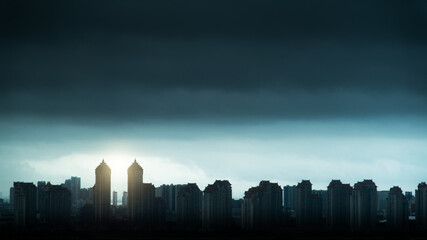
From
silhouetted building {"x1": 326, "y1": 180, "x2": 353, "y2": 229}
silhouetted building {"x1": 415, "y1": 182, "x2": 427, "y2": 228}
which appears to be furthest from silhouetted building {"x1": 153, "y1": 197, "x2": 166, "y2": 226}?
silhouetted building {"x1": 415, "y1": 182, "x2": 427, "y2": 228}

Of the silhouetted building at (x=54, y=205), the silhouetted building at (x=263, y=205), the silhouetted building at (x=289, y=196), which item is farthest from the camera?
the silhouetted building at (x=289, y=196)

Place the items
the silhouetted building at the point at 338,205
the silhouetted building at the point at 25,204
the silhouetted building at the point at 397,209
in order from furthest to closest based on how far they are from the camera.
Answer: the silhouetted building at the point at 397,209
the silhouetted building at the point at 338,205
the silhouetted building at the point at 25,204

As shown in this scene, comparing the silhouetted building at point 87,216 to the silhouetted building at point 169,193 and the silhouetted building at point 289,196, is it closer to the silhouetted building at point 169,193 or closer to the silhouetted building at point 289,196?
the silhouetted building at point 169,193

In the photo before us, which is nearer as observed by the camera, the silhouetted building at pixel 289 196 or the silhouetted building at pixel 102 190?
the silhouetted building at pixel 102 190

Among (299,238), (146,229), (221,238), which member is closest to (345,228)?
(299,238)

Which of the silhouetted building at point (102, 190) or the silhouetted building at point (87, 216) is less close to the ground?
the silhouetted building at point (102, 190)

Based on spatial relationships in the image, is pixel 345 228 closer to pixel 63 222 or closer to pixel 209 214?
pixel 209 214

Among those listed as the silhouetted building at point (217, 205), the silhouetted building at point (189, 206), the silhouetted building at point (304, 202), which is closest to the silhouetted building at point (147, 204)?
the silhouetted building at point (189, 206)

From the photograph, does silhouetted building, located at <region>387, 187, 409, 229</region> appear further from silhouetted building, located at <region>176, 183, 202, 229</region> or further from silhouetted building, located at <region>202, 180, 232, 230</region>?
silhouetted building, located at <region>176, 183, 202, 229</region>
